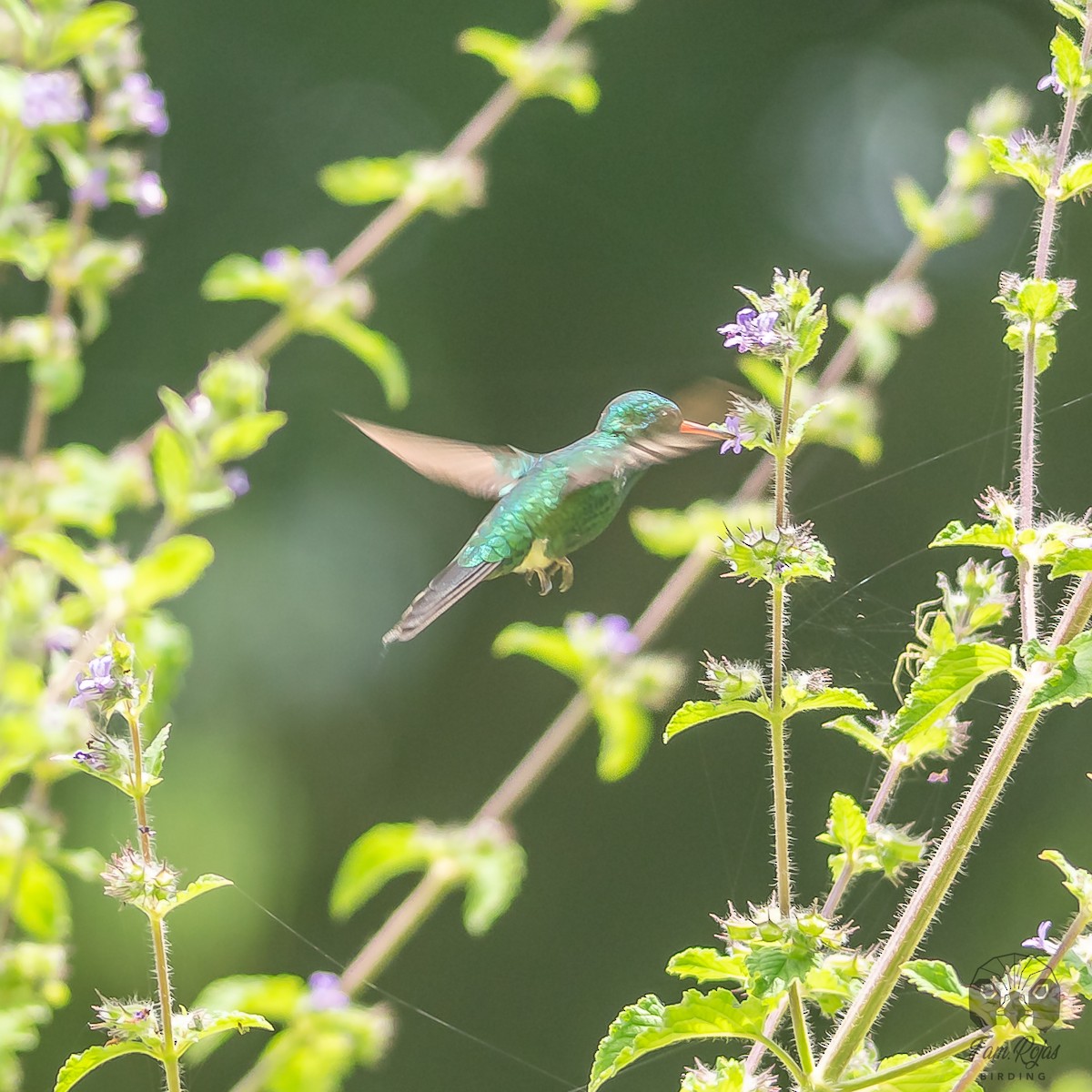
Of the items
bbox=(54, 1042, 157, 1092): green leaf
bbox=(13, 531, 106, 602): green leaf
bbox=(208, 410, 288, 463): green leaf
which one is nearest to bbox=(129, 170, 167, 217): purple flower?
bbox=(208, 410, 288, 463): green leaf

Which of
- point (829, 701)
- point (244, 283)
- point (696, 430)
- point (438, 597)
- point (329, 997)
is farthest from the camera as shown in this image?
point (244, 283)

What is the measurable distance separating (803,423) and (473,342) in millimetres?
2128

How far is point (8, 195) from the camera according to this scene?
1048 mm

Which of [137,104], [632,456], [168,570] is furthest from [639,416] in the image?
[137,104]

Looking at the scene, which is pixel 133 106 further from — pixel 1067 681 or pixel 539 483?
pixel 1067 681

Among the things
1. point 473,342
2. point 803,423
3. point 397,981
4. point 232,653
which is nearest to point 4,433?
point 232,653

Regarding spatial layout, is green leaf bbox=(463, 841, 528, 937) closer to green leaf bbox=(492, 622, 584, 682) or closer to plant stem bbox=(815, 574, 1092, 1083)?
green leaf bbox=(492, 622, 584, 682)

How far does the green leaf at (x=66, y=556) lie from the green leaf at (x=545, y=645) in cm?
33

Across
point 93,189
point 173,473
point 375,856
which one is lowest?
point 375,856

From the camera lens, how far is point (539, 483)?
Result: 1252 mm

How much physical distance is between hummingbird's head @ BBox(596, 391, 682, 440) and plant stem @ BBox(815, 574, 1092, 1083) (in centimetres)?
38

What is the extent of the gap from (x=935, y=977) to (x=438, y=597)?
531 mm

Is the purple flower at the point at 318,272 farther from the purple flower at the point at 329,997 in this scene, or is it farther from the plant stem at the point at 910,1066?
the plant stem at the point at 910,1066

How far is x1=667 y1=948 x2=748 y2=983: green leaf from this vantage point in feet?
2.29
